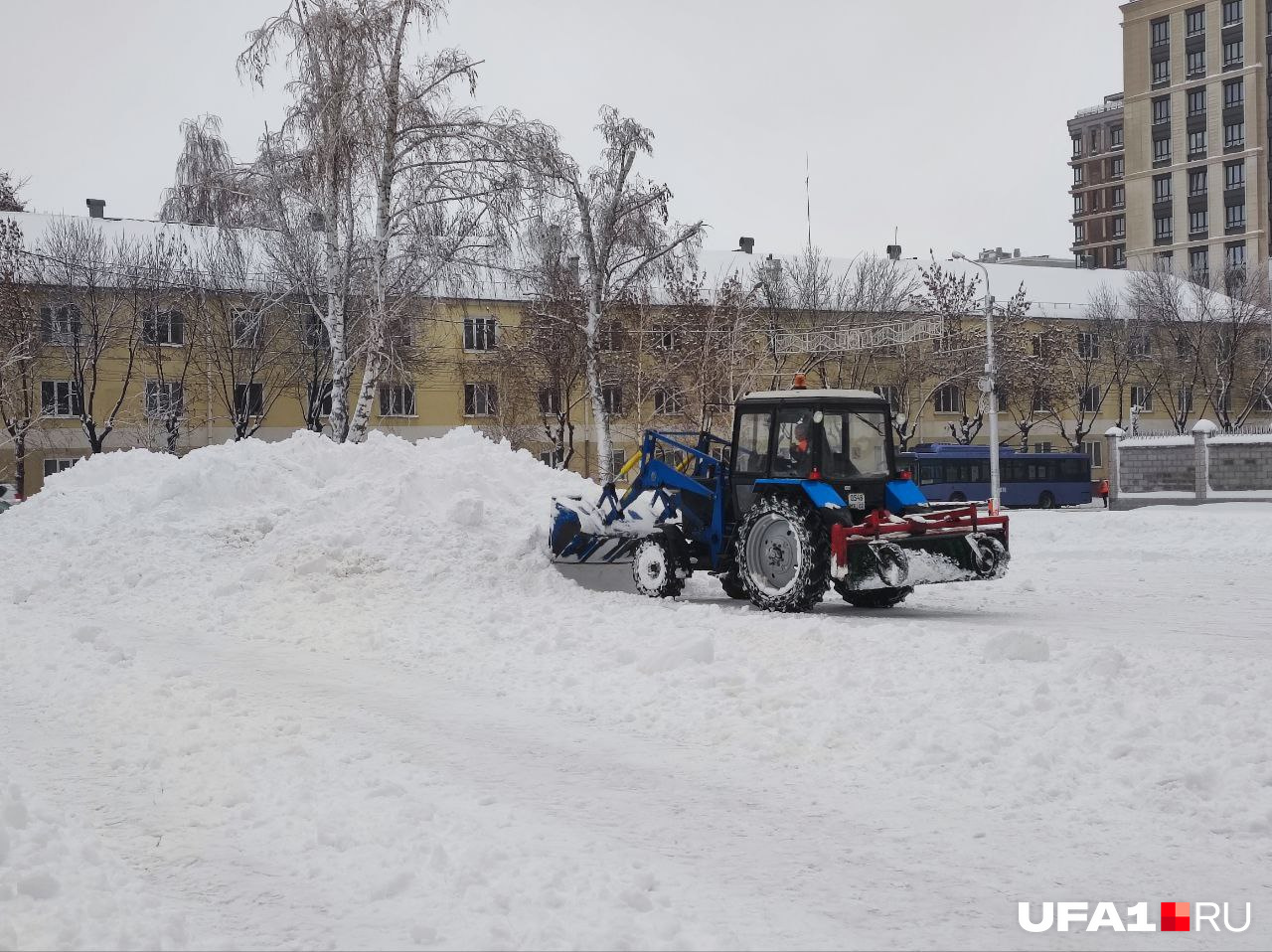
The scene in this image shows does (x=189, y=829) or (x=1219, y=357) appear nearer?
(x=189, y=829)

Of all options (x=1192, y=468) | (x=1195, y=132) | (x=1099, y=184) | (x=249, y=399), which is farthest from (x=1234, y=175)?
(x=249, y=399)

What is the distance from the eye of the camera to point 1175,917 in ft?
16.0

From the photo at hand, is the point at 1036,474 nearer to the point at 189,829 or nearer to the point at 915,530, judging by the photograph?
the point at 915,530

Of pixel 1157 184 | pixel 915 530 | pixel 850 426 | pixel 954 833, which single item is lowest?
pixel 954 833

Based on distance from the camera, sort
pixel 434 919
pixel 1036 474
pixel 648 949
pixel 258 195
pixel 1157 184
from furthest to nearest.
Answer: pixel 1157 184, pixel 1036 474, pixel 258 195, pixel 434 919, pixel 648 949

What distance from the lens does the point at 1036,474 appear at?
4775 centimetres

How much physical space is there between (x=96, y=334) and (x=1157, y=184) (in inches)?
2925

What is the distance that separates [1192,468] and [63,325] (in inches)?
1461

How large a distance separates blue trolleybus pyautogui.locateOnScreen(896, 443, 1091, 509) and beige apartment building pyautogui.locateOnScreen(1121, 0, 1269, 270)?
139 feet

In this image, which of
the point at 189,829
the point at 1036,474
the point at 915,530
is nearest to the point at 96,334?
the point at 1036,474

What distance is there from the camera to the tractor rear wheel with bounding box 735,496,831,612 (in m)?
13.4

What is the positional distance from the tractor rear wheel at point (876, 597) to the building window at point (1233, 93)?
8263 centimetres

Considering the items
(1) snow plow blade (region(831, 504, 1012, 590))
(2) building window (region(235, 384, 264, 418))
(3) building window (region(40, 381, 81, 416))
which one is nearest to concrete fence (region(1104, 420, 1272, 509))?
(1) snow plow blade (region(831, 504, 1012, 590))

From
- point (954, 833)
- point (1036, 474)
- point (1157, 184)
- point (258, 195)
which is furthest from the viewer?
point (1157, 184)
